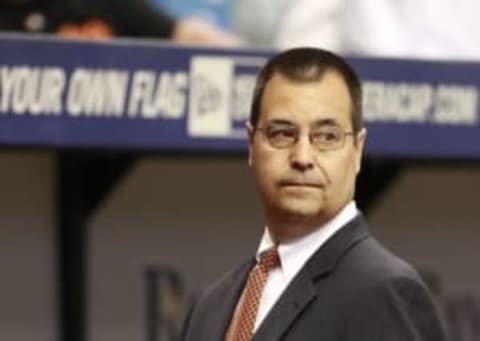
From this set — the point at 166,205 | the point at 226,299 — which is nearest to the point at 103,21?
the point at 166,205

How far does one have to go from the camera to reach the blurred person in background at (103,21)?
23.8ft

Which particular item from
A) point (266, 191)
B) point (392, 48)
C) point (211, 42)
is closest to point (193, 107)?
point (211, 42)

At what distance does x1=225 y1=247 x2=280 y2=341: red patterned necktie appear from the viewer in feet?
11.4

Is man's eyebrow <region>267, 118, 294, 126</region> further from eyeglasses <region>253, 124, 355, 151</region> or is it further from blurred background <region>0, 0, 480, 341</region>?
blurred background <region>0, 0, 480, 341</region>

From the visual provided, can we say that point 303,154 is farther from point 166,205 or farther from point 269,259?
point 166,205

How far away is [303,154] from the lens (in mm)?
3395

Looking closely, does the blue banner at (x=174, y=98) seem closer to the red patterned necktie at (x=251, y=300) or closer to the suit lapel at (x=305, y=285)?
the red patterned necktie at (x=251, y=300)

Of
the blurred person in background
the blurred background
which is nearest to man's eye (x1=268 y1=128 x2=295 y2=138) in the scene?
the blurred background

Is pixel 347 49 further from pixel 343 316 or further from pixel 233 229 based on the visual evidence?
pixel 343 316

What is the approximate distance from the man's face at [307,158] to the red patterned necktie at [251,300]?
11 centimetres

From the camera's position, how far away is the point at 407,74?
725 cm

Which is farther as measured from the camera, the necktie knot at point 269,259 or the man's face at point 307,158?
the necktie knot at point 269,259

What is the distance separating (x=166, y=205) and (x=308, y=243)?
4.25 m

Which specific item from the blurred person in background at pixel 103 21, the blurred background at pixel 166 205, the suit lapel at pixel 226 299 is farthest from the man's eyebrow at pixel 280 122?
the blurred person in background at pixel 103 21
